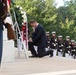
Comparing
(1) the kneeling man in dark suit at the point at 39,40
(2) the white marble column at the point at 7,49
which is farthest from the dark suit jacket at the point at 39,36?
(2) the white marble column at the point at 7,49

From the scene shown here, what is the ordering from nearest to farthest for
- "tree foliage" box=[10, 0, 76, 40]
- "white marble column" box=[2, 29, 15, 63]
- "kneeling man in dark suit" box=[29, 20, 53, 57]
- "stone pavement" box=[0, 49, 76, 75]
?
1. "stone pavement" box=[0, 49, 76, 75]
2. "white marble column" box=[2, 29, 15, 63]
3. "kneeling man in dark suit" box=[29, 20, 53, 57]
4. "tree foliage" box=[10, 0, 76, 40]

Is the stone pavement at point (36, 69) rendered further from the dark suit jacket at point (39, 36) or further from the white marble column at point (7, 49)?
the dark suit jacket at point (39, 36)

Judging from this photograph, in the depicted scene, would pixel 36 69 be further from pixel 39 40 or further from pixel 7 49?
pixel 39 40

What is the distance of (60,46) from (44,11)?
30.3 meters

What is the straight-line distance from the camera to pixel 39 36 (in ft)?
45.4

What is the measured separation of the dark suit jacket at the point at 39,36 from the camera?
13.8 metres

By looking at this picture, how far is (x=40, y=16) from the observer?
170 ft

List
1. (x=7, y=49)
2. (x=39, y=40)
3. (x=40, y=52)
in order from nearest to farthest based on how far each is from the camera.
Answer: (x=7, y=49) → (x=40, y=52) → (x=39, y=40)

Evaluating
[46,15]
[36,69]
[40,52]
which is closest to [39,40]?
[40,52]

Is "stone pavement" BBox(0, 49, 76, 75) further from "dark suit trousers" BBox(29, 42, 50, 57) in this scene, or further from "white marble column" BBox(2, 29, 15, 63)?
"dark suit trousers" BBox(29, 42, 50, 57)

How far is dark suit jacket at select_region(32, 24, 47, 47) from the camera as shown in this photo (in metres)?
13.8

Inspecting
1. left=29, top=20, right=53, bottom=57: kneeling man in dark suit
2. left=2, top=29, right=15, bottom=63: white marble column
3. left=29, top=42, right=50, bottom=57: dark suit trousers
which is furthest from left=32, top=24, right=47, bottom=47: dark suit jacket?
left=2, top=29, right=15, bottom=63: white marble column

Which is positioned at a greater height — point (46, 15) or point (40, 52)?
point (46, 15)

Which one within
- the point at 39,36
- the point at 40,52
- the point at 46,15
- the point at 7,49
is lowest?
the point at 40,52
